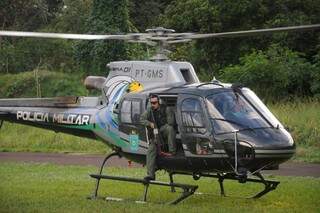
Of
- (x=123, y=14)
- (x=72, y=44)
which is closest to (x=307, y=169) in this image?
(x=123, y=14)

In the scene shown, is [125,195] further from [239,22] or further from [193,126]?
[239,22]

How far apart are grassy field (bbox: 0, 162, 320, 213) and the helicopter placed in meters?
0.39

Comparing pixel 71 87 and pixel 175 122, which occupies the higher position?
pixel 175 122

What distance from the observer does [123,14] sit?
30188 mm

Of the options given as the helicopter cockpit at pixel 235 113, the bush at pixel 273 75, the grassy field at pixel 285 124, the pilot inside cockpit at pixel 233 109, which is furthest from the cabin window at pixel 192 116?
the bush at pixel 273 75

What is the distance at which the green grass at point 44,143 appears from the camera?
21.5m

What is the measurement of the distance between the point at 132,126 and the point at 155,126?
23.8 inches

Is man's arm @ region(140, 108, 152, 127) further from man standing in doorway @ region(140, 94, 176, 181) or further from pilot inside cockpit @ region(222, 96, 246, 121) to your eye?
pilot inside cockpit @ region(222, 96, 246, 121)

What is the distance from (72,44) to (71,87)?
15.8 feet

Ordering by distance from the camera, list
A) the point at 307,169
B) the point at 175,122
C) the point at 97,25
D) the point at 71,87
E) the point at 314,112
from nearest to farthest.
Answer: the point at 175,122 < the point at 307,169 < the point at 314,112 < the point at 71,87 < the point at 97,25

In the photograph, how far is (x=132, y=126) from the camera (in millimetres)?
11602

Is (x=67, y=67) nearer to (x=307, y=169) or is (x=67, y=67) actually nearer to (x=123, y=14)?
(x=123, y=14)

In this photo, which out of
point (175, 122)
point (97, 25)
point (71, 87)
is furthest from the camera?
point (97, 25)

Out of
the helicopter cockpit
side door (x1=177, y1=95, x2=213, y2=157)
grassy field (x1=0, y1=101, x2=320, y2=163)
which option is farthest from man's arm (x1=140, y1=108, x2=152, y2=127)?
grassy field (x1=0, y1=101, x2=320, y2=163)
